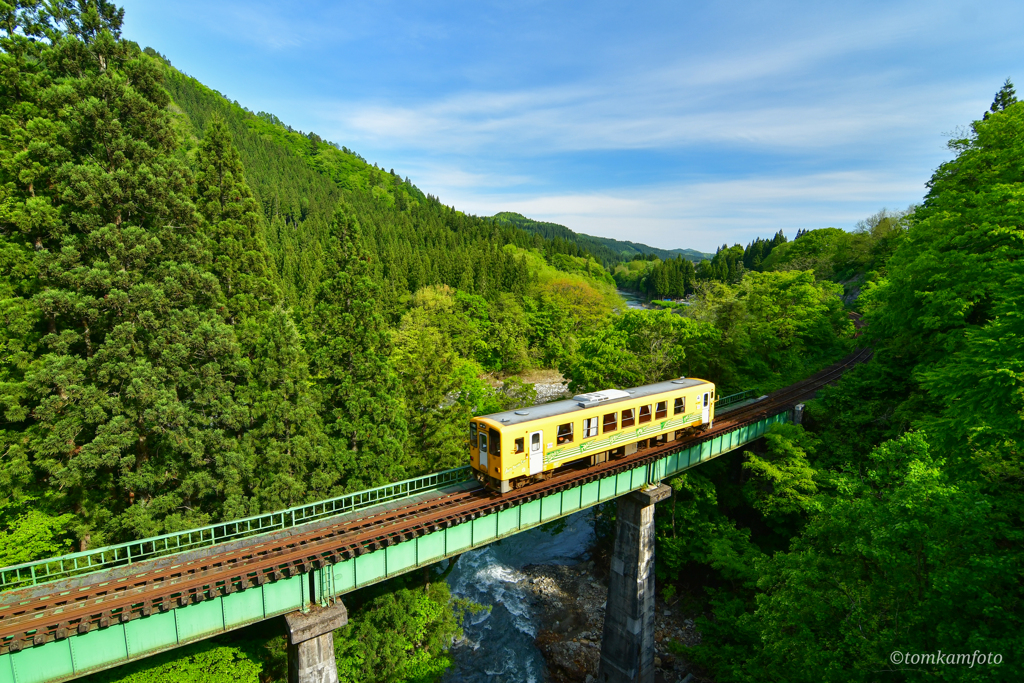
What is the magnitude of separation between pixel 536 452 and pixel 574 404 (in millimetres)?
3096

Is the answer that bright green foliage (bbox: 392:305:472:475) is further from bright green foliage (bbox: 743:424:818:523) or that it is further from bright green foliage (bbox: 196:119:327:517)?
bright green foliage (bbox: 743:424:818:523)

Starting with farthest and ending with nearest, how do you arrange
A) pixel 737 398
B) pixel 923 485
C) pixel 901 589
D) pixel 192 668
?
pixel 737 398
pixel 192 668
pixel 923 485
pixel 901 589

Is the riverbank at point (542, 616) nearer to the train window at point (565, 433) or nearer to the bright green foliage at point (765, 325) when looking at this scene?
the train window at point (565, 433)

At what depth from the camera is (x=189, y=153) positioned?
80.8 ft

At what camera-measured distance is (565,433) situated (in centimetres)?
1803

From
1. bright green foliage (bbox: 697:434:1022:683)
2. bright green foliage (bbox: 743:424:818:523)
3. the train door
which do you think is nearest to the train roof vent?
the train door

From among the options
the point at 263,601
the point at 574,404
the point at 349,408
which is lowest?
the point at 263,601

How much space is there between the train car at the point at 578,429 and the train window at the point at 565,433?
0.13 ft

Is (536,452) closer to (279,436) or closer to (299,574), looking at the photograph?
(299,574)

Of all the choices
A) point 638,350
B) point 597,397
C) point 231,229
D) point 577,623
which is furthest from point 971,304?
point 231,229

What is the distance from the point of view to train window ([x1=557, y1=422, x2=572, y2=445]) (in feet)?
58.6

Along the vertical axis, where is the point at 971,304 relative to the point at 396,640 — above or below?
above

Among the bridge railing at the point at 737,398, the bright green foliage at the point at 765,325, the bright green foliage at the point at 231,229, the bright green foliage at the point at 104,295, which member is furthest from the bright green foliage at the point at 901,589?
the bright green foliage at the point at 231,229

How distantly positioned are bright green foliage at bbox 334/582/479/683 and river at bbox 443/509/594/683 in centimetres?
339
